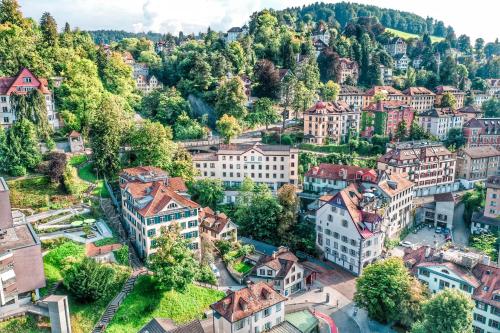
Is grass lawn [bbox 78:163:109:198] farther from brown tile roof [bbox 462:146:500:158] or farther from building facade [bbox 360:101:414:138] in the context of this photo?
brown tile roof [bbox 462:146:500:158]

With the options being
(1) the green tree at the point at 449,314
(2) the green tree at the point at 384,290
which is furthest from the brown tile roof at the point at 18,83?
(1) the green tree at the point at 449,314

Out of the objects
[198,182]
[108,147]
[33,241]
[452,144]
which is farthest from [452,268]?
[452,144]

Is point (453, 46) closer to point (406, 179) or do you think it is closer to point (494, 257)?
point (406, 179)

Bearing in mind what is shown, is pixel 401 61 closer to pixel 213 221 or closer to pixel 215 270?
pixel 213 221

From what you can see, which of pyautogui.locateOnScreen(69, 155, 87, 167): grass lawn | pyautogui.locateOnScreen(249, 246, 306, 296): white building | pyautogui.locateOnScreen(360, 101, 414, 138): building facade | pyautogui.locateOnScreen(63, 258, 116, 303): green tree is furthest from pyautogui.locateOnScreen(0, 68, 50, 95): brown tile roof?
pyautogui.locateOnScreen(360, 101, 414, 138): building facade

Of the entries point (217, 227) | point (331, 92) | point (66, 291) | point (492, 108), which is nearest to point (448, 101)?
point (492, 108)

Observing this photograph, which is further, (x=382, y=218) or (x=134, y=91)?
(x=134, y=91)

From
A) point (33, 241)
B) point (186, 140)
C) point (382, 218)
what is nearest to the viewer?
point (33, 241)

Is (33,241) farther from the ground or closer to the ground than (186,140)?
closer to the ground
